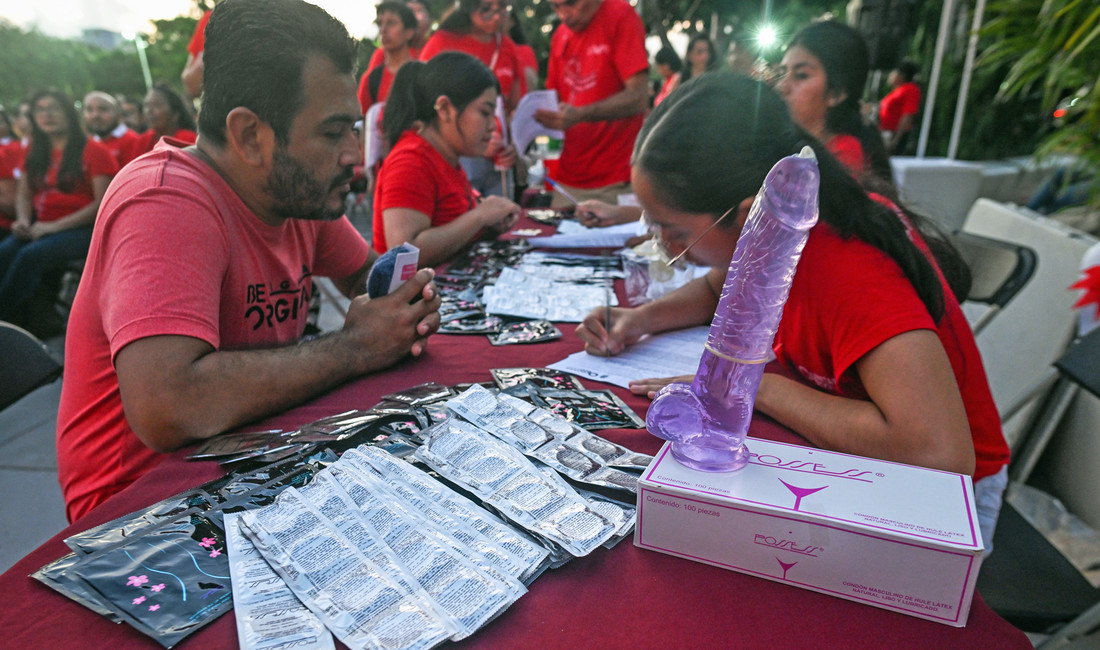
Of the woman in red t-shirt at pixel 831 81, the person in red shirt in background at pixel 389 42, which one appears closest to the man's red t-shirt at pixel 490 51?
the person in red shirt in background at pixel 389 42

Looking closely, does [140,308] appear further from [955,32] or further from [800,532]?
[955,32]

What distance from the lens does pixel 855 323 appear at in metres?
0.94

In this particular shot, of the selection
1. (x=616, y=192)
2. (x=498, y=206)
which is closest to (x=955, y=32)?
(x=616, y=192)

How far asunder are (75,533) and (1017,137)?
11.5 meters

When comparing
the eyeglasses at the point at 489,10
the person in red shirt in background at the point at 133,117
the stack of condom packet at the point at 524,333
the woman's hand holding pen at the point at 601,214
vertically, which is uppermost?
the eyeglasses at the point at 489,10

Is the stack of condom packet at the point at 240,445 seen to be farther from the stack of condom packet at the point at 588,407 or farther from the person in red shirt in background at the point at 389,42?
the person in red shirt in background at the point at 389,42

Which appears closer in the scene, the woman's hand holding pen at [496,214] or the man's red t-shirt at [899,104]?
the woman's hand holding pen at [496,214]

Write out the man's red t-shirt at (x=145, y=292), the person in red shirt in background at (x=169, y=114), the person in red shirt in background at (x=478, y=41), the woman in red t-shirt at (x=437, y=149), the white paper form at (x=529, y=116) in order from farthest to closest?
the person in red shirt in background at (x=169, y=114), the person in red shirt in background at (x=478, y=41), the white paper form at (x=529, y=116), the woman in red t-shirt at (x=437, y=149), the man's red t-shirt at (x=145, y=292)

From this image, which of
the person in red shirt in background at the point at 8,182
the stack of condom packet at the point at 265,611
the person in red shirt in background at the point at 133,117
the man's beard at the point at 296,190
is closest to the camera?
the stack of condom packet at the point at 265,611

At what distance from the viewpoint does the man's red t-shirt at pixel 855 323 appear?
926 millimetres

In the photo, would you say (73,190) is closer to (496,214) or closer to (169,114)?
(169,114)

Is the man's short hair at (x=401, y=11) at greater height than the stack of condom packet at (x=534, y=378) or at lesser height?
greater

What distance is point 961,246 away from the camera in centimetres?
230

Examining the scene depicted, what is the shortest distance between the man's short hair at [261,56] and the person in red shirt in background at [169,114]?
4.08 metres
